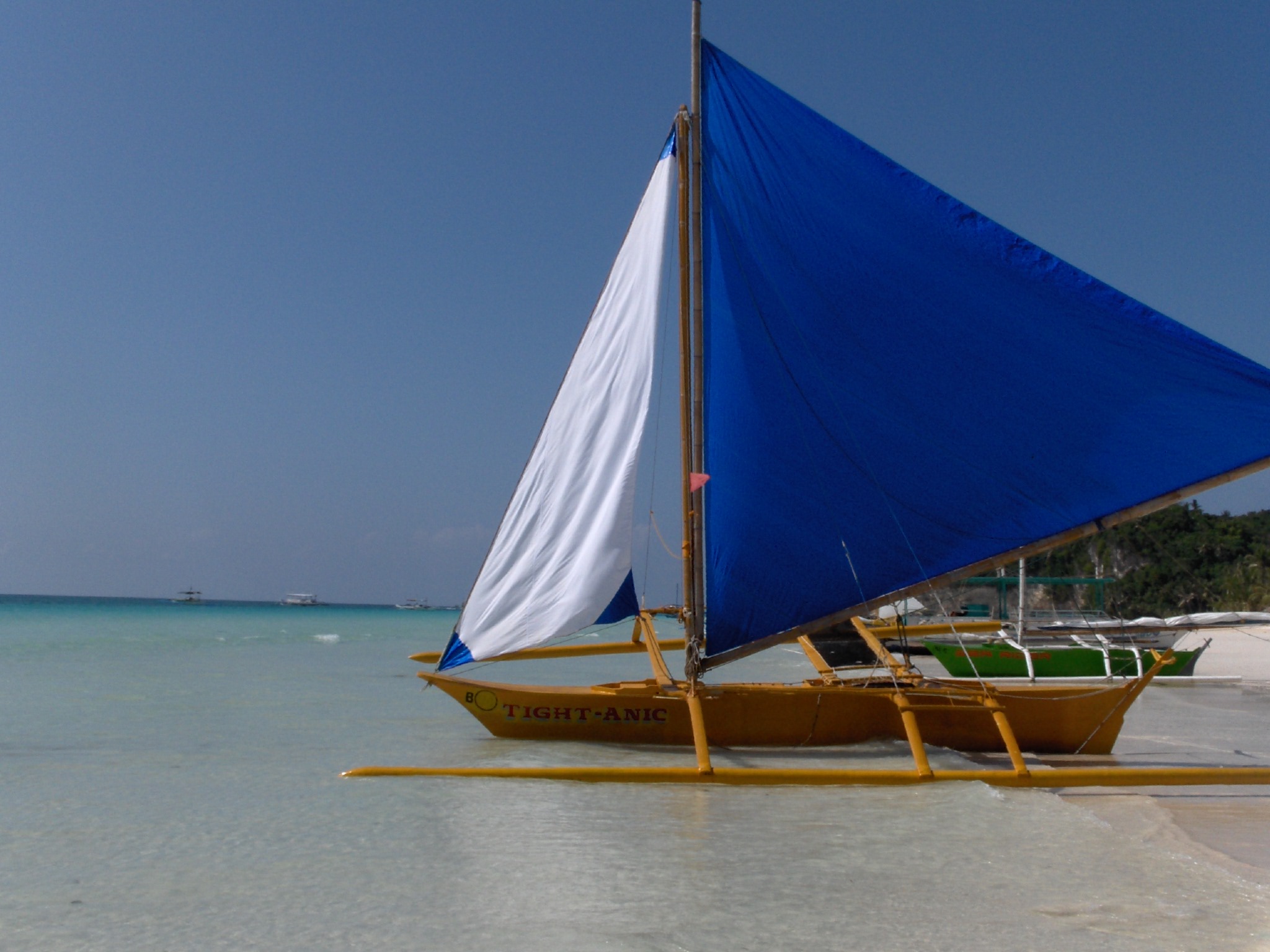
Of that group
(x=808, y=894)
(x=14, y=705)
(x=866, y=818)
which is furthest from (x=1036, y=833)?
(x=14, y=705)

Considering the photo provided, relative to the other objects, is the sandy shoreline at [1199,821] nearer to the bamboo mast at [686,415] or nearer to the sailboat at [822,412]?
the sailboat at [822,412]

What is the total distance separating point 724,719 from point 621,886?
4.22 meters

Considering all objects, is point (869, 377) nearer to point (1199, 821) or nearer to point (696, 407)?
point (696, 407)

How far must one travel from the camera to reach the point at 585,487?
882 centimetres

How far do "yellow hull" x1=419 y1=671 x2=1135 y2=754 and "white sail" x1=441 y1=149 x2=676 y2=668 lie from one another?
127 centimetres

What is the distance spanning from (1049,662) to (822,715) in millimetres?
12382

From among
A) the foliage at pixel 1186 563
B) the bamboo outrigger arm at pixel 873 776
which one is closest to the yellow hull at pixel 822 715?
A: the bamboo outrigger arm at pixel 873 776

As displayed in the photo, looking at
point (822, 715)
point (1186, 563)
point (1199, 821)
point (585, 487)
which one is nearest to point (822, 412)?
point (585, 487)

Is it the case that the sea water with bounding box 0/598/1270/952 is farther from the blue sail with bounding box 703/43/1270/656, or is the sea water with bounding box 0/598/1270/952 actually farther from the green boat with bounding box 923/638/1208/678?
the green boat with bounding box 923/638/1208/678

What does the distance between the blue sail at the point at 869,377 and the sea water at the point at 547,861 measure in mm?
2040

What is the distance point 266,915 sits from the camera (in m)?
4.93

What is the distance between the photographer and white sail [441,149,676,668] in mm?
8625

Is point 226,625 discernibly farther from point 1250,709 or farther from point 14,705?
point 1250,709

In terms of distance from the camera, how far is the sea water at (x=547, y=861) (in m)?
4.62
